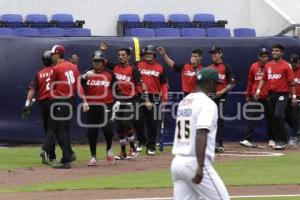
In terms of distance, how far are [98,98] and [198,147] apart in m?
6.81

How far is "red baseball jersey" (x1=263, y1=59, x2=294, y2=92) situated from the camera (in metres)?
16.0

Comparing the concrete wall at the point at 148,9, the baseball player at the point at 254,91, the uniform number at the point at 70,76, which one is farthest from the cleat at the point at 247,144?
the concrete wall at the point at 148,9

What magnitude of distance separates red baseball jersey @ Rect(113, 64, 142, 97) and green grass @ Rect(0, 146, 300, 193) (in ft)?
5.01

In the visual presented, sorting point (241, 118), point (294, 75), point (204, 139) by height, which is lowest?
point (241, 118)

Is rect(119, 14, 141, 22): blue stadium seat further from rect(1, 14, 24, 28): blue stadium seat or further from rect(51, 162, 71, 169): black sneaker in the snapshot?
rect(51, 162, 71, 169): black sneaker

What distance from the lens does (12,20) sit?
23.0 m

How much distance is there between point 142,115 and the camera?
1541 cm

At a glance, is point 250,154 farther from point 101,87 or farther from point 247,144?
point 101,87

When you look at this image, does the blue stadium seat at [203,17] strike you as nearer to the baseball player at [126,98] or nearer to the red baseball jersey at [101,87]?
the baseball player at [126,98]

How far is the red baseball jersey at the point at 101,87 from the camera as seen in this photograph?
1340cm

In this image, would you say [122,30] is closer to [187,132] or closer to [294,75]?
[294,75]

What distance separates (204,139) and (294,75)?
10.4 m

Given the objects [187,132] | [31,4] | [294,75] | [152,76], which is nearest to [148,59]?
[152,76]

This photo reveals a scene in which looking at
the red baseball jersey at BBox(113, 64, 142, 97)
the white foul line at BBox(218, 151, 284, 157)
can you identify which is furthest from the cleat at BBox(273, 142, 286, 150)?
the red baseball jersey at BBox(113, 64, 142, 97)
